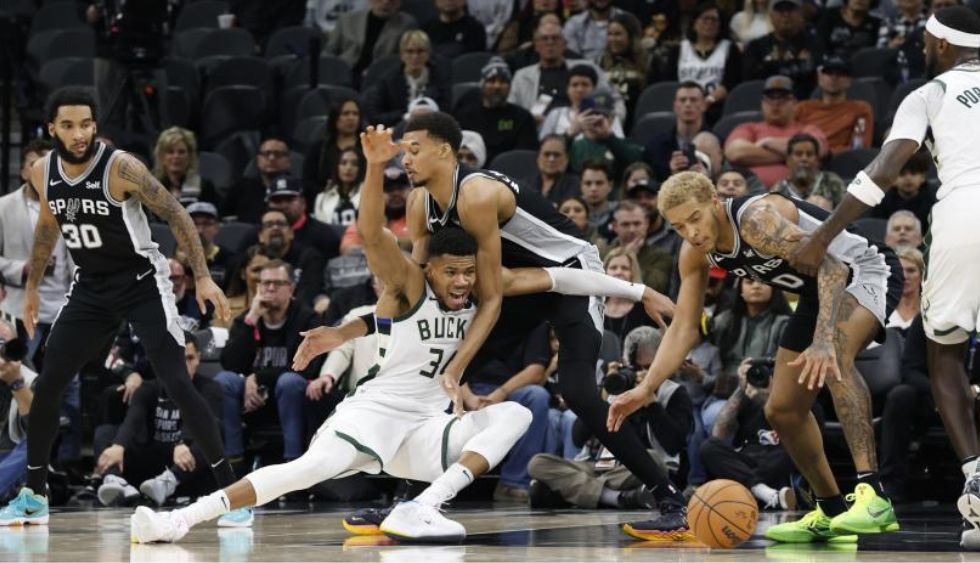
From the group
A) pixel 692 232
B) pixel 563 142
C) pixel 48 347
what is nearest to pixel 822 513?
pixel 692 232

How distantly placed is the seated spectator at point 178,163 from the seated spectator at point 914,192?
16.7 feet

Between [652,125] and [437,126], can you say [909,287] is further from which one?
[437,126]

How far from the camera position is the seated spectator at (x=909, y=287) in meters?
9.73

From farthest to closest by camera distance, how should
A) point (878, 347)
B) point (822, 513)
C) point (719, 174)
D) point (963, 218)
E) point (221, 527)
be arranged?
point (719, 174)
point (878, 347)
point (221, 527)
point (822, 513)
point (963, 218)

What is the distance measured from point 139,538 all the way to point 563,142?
606 cm

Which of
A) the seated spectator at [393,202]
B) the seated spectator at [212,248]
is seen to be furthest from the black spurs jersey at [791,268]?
the seated spectator at [212,248]

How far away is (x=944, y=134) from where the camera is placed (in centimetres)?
635

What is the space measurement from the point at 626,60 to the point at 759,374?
519 centimetres

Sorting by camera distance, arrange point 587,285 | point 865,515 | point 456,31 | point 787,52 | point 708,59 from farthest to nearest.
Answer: point 456,31, point 708,59, point 787,52, point 587,285, point 865,515

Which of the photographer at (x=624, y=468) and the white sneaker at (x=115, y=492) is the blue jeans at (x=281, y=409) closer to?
the white sneaker at (x=115, y=492)

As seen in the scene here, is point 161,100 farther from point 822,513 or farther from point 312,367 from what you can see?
point 822,513

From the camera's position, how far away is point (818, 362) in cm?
606

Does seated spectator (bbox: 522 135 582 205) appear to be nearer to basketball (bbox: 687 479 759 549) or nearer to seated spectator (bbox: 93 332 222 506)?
seated spectator (bbox: 93 332 222 506)

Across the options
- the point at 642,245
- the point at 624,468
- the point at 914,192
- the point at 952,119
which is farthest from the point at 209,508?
the point at 914,192
